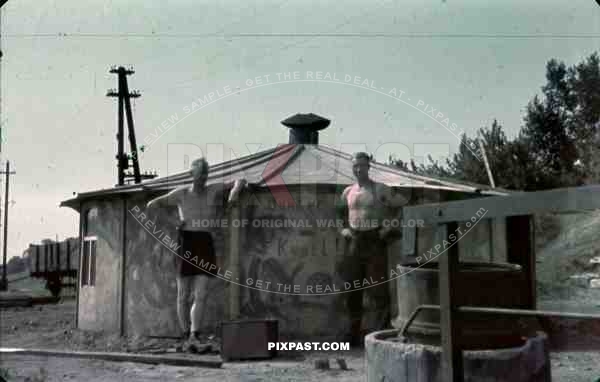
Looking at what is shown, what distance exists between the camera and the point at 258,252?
782cm

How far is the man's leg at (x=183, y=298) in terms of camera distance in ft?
23.6

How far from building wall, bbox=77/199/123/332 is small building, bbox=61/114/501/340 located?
1cm

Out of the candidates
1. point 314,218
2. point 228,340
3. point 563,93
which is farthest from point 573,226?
point 228,340

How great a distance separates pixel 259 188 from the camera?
7.90 metres

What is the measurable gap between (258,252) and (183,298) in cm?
108

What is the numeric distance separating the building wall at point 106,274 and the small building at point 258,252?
0.01 meters

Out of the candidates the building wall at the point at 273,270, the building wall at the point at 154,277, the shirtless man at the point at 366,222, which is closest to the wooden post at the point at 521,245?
the shirtless man at the point at 366,222

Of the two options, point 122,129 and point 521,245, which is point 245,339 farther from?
point 122,129

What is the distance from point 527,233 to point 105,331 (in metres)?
Result: 6.29

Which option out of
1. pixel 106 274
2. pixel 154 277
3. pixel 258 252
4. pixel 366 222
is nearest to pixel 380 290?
pixel 366 222

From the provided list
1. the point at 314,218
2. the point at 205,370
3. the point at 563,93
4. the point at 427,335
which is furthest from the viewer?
the point at 563,93

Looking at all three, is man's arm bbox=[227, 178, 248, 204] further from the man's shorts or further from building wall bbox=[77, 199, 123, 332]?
building wall bbox=[77, 199, 123, 332]

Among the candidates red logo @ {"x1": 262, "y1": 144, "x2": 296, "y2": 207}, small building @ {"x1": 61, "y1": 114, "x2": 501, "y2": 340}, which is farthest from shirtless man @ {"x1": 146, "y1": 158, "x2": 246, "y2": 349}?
red logo @ {"x1": 262, "y1": 144, "x2": 296, "y2": 207}

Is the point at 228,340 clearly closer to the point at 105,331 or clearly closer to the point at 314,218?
the point at 314,218
